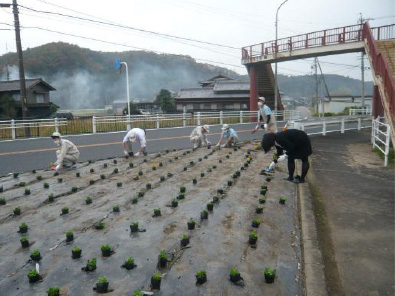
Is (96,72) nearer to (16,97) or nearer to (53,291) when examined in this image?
(16,97)

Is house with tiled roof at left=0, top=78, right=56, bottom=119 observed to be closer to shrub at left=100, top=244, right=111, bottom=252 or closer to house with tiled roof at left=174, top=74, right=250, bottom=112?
house with tiled roof at left=174, top=74, right=250, bottom=112

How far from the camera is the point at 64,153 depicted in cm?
848

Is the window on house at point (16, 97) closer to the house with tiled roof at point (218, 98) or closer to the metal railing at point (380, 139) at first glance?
the house with tiled roof at point (218, 98)

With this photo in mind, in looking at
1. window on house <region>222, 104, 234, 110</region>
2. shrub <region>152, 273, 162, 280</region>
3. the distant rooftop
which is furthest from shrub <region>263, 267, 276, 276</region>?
window on house <region>222, 104, 234, 110</region>

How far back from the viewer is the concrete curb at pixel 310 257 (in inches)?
130

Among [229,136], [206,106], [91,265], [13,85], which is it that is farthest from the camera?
[206,106]

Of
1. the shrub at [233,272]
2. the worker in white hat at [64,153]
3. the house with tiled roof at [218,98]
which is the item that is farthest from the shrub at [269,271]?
the house with tiled roof at [218,98]

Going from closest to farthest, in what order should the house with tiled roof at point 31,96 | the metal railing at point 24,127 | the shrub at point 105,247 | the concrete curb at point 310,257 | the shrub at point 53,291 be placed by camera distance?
the shrub at point 53,291, the concrete curb at point 310,257, the shrub at point 105,247, the metal railing at point 24,127, the house with tiled roof at point 31,96

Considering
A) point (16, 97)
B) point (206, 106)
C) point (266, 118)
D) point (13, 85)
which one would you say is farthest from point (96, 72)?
point (266, 118)

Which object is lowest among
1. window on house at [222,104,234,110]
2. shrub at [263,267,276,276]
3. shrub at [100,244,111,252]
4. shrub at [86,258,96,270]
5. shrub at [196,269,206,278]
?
shrub at [263,267,276,276]

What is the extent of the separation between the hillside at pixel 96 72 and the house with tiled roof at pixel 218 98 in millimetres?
34758

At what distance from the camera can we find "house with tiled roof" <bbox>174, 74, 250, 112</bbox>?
4244 cm

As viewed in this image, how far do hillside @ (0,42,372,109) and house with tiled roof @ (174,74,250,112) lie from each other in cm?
3476

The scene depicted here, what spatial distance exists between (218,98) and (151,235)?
4010 centimetres
